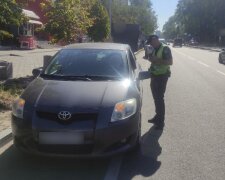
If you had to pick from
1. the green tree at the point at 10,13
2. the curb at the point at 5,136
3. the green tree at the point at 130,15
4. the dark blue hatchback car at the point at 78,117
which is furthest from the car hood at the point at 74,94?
the green tree at the point at 130,15

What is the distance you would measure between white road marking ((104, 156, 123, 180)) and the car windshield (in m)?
1.35

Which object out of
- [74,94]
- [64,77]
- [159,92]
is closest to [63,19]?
[159,92]

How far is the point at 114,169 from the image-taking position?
5.69 meters

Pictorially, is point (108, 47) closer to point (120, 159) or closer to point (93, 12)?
point (120, 159)

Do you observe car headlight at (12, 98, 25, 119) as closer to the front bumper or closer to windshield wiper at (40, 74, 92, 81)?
the front bumper

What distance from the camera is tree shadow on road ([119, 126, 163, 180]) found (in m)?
5.57

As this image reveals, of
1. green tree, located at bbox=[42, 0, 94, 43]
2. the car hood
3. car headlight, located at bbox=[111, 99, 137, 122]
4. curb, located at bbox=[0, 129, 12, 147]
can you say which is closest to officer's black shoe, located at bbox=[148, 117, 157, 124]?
the car hood

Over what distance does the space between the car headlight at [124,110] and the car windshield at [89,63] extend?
0.97 m

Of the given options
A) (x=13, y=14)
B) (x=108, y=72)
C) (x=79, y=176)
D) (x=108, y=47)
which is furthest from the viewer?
(x=13, y=14)

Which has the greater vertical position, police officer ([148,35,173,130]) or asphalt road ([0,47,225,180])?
police officer ([148,35,173,130])

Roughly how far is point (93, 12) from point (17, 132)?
26317 mm

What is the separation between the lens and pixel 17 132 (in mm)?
5664

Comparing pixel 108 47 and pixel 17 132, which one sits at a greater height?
pixel 108 47

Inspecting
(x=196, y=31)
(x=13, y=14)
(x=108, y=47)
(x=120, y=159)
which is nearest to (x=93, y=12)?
(x=13, y=14)
